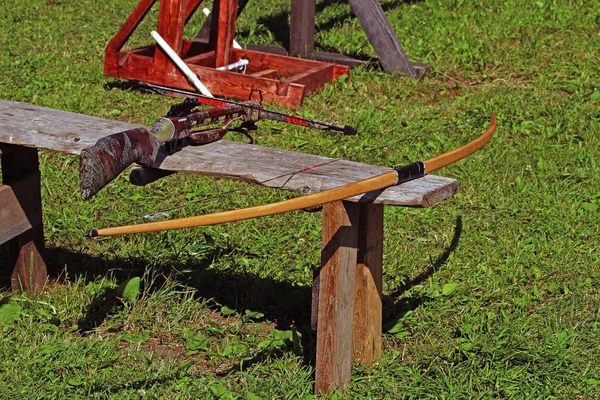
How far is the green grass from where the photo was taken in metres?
3.75

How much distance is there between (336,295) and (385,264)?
144cm

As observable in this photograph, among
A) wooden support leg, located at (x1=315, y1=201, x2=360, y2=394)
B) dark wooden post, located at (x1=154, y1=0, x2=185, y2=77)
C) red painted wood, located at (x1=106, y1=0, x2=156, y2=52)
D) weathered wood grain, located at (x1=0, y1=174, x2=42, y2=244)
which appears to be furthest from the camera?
red painted wood, located at (x1=106, y1=0, x2=156, y2=52)

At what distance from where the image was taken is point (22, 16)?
938cm

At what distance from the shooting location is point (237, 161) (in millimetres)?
3500

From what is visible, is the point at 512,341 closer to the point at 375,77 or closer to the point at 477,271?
the point at 477,271

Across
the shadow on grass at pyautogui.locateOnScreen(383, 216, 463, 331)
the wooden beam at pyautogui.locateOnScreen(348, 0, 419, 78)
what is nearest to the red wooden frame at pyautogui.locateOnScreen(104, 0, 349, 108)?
the wooden beam at pyautogui.locateOnScreen(348, 0, 419, 78)

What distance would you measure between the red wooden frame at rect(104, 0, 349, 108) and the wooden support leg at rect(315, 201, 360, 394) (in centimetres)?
363

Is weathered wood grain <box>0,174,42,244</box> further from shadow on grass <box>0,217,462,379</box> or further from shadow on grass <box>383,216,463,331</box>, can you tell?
shadow on grass <box>383,216,463,331</box>

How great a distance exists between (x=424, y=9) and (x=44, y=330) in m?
6.24

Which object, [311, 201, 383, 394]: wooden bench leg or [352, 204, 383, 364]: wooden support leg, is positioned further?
[352, 204, 383, 364]: wooden support leg

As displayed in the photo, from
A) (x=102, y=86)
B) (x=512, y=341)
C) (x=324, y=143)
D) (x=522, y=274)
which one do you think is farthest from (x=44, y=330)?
(x=102, y=86)

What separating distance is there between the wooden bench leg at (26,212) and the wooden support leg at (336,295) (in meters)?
1.55

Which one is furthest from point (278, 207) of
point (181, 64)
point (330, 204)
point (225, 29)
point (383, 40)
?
point (383, 40)

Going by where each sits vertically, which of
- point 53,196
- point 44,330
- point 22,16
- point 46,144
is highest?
point 22,16
